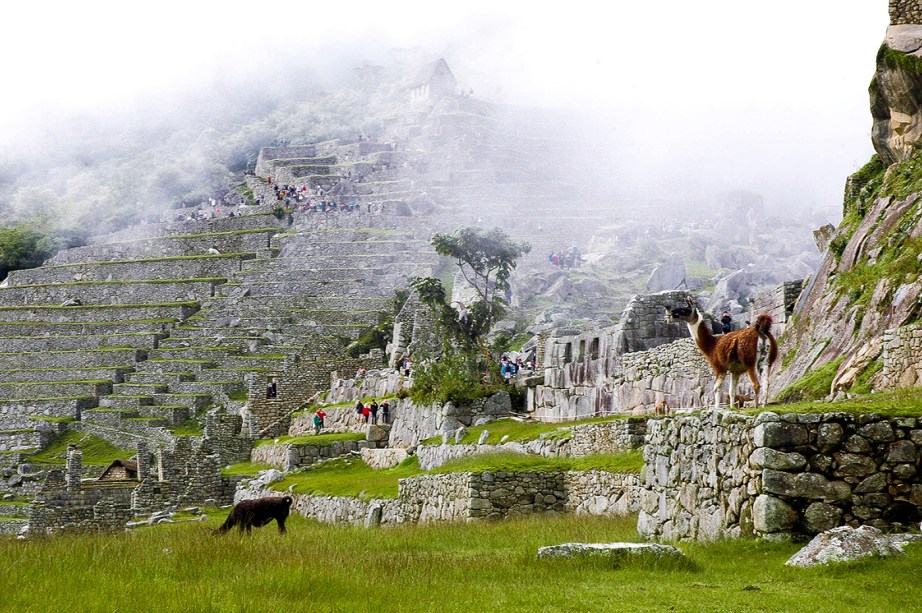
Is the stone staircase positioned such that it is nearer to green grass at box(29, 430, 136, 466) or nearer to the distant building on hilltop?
green grass at box(29, 430, 136, 466)

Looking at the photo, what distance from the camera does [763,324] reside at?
44.6 feet

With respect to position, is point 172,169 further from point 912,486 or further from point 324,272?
point 912,486

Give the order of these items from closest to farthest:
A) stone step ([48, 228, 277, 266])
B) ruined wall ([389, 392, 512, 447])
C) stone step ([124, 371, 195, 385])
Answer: ruined wall ([389, 392, 512, 447]), stone step ([124, 371, 195, 385]), stone step ([48, 228, 277, 266])

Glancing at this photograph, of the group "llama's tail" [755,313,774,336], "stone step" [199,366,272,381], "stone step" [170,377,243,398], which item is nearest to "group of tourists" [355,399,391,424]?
"stone step" [199,366,272,381]

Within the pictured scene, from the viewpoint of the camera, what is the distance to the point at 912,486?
945cm

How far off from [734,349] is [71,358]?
187ft

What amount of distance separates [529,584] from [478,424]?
20540 mm

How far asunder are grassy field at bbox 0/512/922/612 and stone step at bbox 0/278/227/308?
6411 centimetres

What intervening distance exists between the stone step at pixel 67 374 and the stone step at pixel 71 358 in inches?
48.2

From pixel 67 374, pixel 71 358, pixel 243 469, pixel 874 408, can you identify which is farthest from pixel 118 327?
pixel 874 408

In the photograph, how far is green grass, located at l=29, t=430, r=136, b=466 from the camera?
2002 inches

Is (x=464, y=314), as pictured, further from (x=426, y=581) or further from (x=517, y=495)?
(x=426, y=581)

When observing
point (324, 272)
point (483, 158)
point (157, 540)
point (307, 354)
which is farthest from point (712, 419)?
point (483, 158)

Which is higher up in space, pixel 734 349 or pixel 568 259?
pixel 568 259
